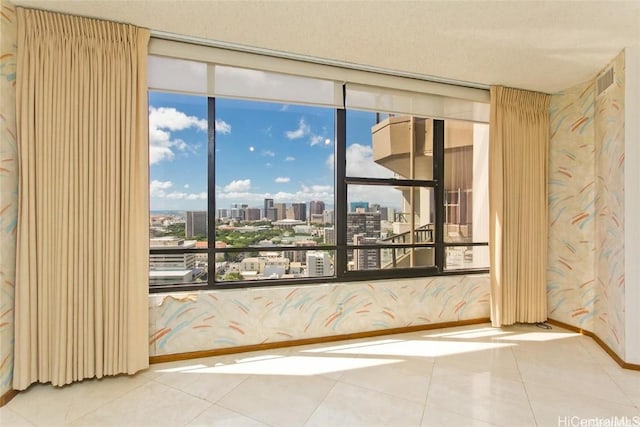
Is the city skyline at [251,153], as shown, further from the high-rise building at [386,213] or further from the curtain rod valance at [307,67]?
the curtain rod valance at [307,67]

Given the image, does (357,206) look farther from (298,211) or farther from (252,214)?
(252,214)

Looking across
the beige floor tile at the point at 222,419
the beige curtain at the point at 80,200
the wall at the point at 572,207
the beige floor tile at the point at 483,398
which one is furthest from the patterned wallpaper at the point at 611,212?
the beige curtain at the point at 80,200

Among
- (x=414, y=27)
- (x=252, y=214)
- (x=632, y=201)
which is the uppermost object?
(x=414, y=27)

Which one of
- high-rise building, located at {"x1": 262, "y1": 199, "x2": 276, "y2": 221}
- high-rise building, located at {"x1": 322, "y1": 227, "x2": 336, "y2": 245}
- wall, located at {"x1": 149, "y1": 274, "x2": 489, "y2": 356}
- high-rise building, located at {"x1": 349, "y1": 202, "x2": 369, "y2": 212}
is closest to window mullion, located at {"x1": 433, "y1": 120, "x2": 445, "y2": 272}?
wall, located at {"x1": 149, "y1": 274, "x2": 489, "y2": 356}

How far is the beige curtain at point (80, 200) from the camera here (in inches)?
86.7

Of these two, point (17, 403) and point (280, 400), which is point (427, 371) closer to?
point (280, 400)

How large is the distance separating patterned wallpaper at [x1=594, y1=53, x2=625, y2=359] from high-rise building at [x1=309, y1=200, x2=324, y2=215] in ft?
8.32

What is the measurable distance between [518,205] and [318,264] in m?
2.25

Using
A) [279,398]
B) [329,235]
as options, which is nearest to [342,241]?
[329,235]

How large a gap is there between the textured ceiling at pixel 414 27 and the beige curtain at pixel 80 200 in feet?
0.89

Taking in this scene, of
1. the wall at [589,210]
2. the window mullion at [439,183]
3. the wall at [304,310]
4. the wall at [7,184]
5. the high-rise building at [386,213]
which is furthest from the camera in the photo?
the window mullion at [439,183]

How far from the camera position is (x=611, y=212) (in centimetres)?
295

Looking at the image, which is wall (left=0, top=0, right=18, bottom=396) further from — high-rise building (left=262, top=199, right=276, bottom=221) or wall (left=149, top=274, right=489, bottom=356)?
high-rise building (left=262, top=199, right=276, bottom=221)

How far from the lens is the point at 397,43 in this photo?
262 cm
